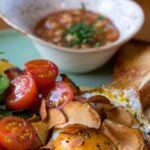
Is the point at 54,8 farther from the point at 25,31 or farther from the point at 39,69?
the point at 39,69

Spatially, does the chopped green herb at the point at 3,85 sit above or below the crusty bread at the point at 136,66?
above

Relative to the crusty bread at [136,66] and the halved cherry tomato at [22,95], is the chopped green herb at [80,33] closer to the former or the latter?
the crusty bread at [136,66]

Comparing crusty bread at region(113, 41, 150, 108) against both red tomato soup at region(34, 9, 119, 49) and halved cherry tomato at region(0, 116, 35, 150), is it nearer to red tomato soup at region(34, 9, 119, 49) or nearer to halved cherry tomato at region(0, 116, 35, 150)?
red tomato soup at region(34, 9, 119, 49)

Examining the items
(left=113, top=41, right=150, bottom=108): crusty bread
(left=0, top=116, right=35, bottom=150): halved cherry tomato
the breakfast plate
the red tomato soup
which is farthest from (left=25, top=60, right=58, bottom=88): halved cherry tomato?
the red tomato soup

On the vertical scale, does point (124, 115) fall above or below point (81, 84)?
above

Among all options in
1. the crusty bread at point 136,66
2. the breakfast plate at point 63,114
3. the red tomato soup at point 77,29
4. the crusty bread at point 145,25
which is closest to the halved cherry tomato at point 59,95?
the breakfast plate at point 63,114

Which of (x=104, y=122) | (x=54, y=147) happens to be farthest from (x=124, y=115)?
(x=54, y=147)
